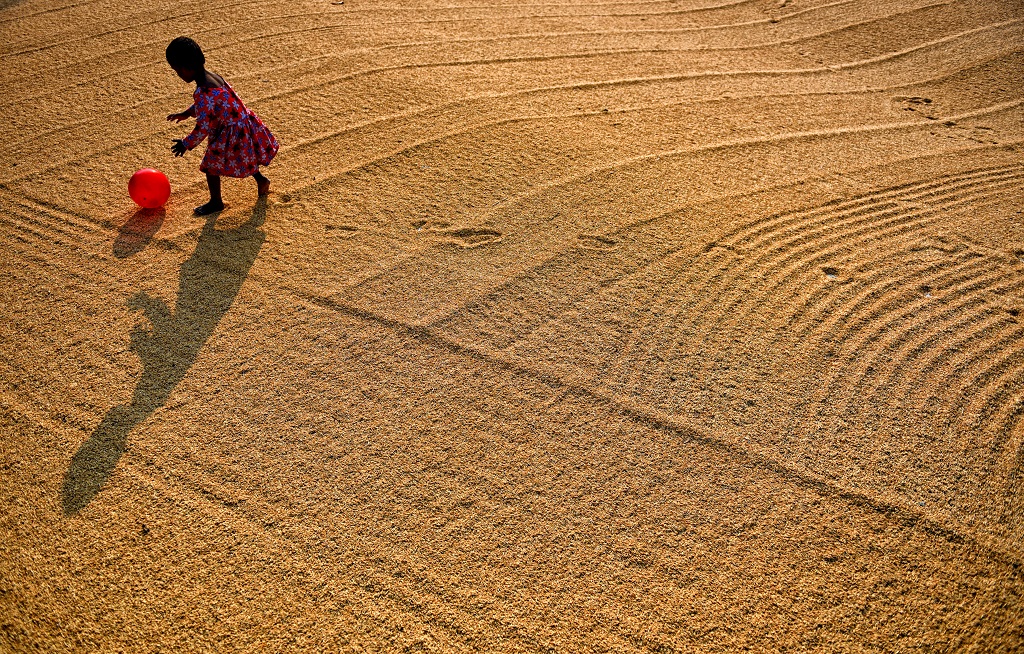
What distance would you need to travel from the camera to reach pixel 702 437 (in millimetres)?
2424

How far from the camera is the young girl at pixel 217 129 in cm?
312

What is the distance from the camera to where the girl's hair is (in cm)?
301

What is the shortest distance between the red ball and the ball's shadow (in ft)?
0.15

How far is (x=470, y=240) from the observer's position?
326 cm

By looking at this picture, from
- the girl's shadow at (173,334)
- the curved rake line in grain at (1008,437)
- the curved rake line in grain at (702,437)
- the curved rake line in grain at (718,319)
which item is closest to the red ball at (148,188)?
the girl's shadow at (173,334)

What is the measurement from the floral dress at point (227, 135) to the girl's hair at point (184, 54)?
0.11 m

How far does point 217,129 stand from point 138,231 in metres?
0.61

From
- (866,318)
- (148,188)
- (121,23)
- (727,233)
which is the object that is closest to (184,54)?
(148,188)

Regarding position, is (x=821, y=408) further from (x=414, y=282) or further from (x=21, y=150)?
(x=21, y=150)

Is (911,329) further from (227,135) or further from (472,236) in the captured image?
(227,135)

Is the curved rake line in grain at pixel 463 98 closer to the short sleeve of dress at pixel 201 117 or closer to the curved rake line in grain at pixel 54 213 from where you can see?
the curved rake line in grain at pixel 54 213

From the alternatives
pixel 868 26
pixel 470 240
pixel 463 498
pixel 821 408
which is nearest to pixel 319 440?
pixel 463 498

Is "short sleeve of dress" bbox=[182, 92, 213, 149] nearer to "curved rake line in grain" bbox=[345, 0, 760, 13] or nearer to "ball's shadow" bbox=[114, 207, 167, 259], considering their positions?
"ball's shadow" bbox=[114, 207, 167, 259]

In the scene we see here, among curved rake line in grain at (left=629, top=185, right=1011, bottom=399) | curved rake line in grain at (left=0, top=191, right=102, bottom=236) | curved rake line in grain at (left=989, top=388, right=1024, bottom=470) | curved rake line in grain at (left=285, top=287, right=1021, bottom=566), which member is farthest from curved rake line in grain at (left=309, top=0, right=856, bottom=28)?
curved rake line in grain at (left=989, top=388, right=1024, bottom=470)
